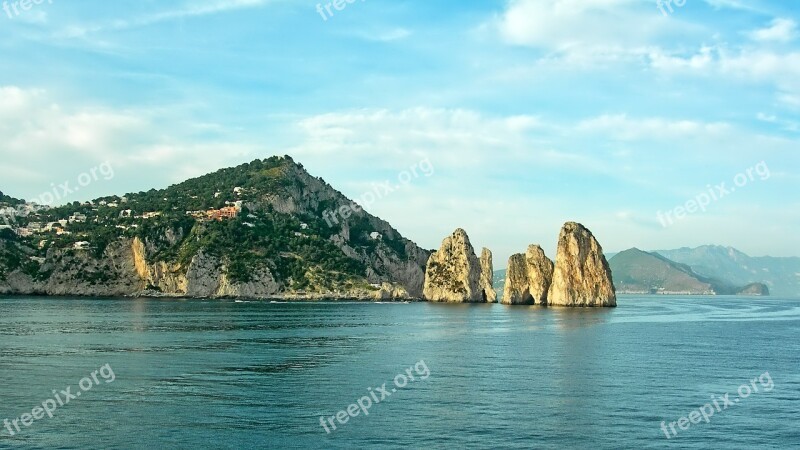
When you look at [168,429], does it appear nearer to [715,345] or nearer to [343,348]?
[343,348]

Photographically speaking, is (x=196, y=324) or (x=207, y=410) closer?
(x=207, y=410)

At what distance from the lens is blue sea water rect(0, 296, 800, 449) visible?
41.2 m

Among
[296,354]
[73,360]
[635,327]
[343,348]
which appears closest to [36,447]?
[73,360]

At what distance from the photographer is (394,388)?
57.1 metres

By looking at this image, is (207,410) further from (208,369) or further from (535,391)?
(535,391)

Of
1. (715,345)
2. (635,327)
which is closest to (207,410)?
(715,345)

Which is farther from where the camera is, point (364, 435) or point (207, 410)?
point (207, 410)

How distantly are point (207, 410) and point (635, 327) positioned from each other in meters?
102

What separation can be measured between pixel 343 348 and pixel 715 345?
49287 mm

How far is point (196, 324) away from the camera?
120000mm

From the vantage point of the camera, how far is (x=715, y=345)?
94.8 metres

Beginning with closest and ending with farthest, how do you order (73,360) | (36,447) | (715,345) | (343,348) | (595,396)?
(36,447) → (595,396) → (73,360) → (343,348) → (715,345)

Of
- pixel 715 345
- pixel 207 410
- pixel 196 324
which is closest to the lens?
pixel 207 410

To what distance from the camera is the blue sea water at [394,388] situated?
41.2m
